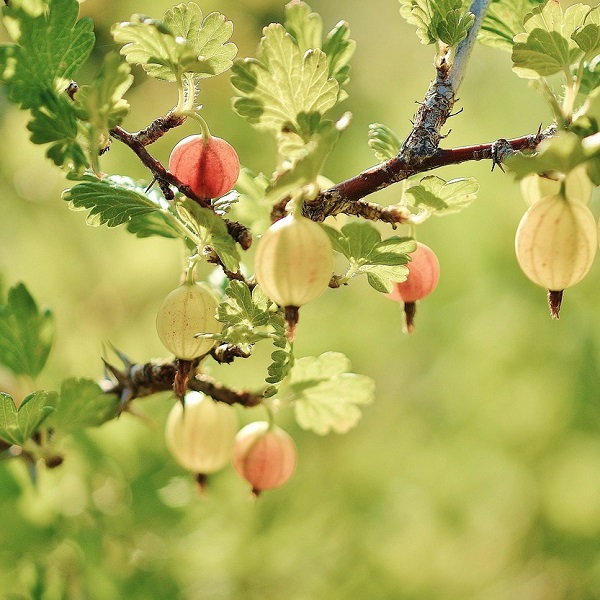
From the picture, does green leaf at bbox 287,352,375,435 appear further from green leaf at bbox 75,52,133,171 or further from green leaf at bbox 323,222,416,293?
green leaf at bbox 75,52,133,171

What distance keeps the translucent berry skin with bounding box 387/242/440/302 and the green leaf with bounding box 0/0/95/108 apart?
0.71 feet

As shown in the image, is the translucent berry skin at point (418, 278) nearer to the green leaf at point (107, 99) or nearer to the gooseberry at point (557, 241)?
the gooseberry at point (557, 241)

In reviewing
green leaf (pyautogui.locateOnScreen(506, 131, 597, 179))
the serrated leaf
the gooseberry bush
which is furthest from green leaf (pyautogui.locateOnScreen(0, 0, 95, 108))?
green leaf (pyautogui.locateOnScreen(506, 131, 597, 179))

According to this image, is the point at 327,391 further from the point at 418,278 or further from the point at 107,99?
the point at 107,99

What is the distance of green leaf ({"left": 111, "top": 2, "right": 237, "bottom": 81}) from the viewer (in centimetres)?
37

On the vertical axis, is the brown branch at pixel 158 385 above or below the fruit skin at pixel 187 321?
below

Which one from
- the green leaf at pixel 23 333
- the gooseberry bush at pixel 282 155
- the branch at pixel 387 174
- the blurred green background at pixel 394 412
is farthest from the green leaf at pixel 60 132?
the blurred green background at pixel 394 412

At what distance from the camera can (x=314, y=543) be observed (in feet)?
4.03

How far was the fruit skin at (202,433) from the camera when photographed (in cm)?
56

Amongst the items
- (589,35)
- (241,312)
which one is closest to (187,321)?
(241,312)

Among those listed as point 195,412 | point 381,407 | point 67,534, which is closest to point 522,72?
point 195,412

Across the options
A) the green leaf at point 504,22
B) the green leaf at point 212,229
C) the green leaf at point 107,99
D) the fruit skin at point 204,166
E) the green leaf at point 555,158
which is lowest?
the green leaf at point 212,229

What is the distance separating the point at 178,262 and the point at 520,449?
0.73m

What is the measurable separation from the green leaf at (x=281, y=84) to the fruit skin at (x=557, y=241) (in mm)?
114
